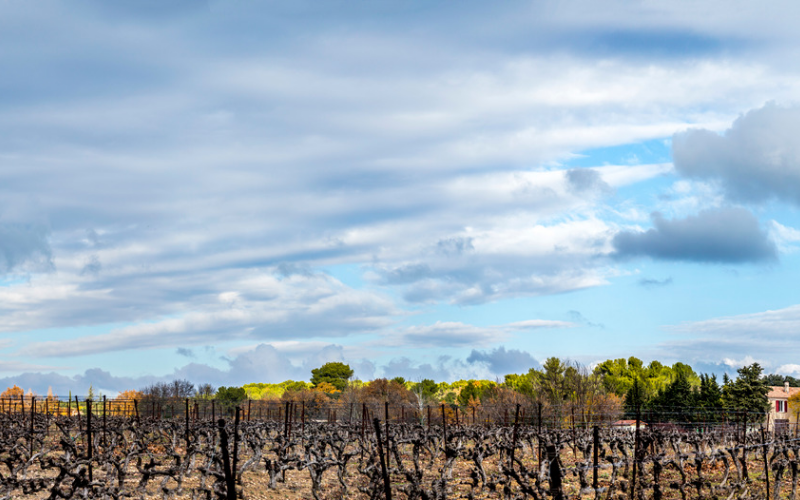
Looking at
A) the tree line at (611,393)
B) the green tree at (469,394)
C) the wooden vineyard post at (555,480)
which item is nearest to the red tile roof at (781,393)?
the tree line at (611,393)

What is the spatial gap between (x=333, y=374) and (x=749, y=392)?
75534 millimetres

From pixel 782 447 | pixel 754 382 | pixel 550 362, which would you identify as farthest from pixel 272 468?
pixel 754 382

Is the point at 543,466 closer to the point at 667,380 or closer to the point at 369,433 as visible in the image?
the point at 369,433

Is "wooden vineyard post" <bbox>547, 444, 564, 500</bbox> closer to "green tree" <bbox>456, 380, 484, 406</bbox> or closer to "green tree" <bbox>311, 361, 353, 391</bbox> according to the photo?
"green tree" <bbox>456, 380, 484, 406</bbox>

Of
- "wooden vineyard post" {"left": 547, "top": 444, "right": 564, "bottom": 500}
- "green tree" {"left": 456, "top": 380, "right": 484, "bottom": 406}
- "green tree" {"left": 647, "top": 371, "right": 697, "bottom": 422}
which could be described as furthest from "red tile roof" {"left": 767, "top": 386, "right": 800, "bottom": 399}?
"wooden vineyard post" {"left": 547, "top": 444, "right": 564, "bottom": 500}

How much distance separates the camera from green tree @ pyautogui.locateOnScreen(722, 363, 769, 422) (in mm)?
62344

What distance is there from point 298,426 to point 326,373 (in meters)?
86.4

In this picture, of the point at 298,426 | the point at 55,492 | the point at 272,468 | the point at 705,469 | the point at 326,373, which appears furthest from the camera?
the point at 326,373

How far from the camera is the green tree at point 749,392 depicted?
6234 cm

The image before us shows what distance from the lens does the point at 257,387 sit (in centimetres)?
13900

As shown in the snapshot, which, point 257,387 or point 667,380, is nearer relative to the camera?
point 667,380

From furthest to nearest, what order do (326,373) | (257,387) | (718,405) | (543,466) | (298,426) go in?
1. (257,387)
2. (326,373)
3. (718,405)
4. (298,426)
5. (543,466)

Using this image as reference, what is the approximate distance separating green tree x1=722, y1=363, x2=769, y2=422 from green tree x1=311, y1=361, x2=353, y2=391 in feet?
235

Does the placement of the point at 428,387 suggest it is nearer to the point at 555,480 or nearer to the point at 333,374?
the point at 333,374
